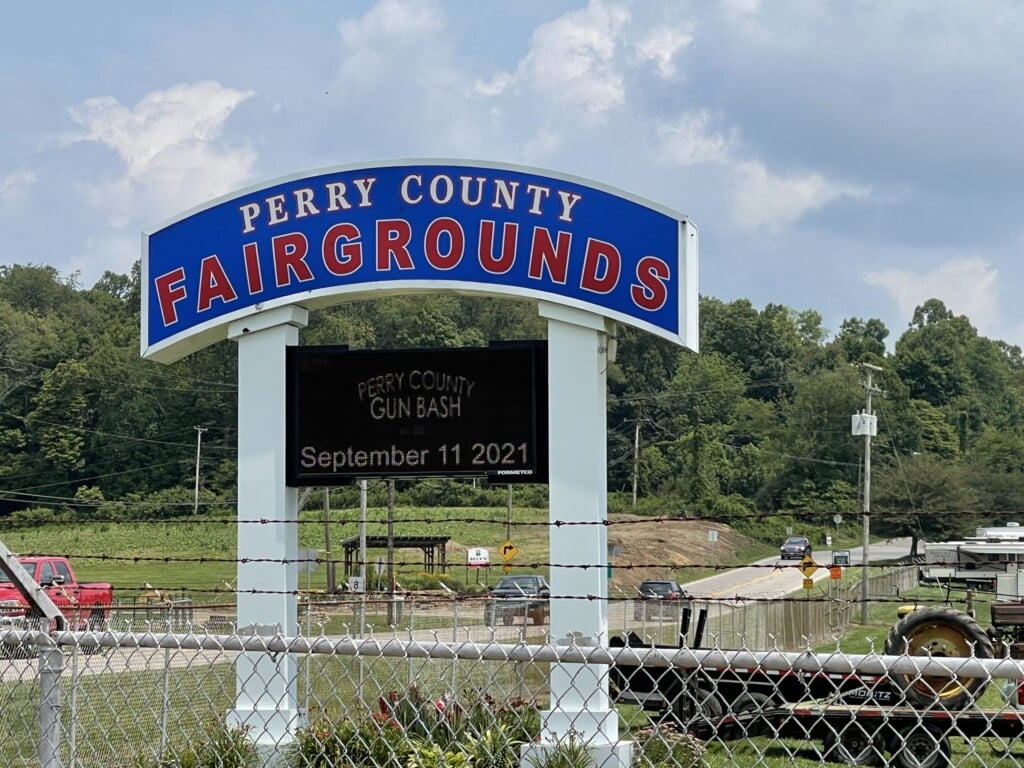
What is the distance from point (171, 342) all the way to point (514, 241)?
300 centimetres

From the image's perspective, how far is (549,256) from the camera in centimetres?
1053

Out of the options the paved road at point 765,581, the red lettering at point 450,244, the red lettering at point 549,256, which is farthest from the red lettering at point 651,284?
the paved road at point 765,581

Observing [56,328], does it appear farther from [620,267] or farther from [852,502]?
[620,267]

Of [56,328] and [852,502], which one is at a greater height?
[56,328]

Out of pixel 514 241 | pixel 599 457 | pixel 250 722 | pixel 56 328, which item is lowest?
pixel 250 722

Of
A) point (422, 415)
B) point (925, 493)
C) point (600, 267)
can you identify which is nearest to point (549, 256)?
point (600, 267)

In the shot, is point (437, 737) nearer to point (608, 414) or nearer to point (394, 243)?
point (394, 243)

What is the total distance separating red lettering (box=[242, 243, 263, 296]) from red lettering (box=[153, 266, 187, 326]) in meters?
0.61


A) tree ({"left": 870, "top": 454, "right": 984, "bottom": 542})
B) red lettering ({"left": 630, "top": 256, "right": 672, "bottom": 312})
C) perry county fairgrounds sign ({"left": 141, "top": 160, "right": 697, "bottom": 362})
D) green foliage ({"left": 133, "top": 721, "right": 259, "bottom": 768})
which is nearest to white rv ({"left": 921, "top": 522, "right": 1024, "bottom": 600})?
red lettering ({"left": 630, "top": 256, "right": 672, "bottom": 312})

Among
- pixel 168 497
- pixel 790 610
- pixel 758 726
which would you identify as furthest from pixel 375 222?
pixel 168 497

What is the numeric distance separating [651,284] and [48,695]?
20.7ft

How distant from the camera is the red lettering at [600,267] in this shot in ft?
34.1

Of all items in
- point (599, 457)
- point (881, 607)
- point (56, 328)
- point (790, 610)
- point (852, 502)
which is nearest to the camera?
point (599, 457)

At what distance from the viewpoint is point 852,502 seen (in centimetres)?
9288
